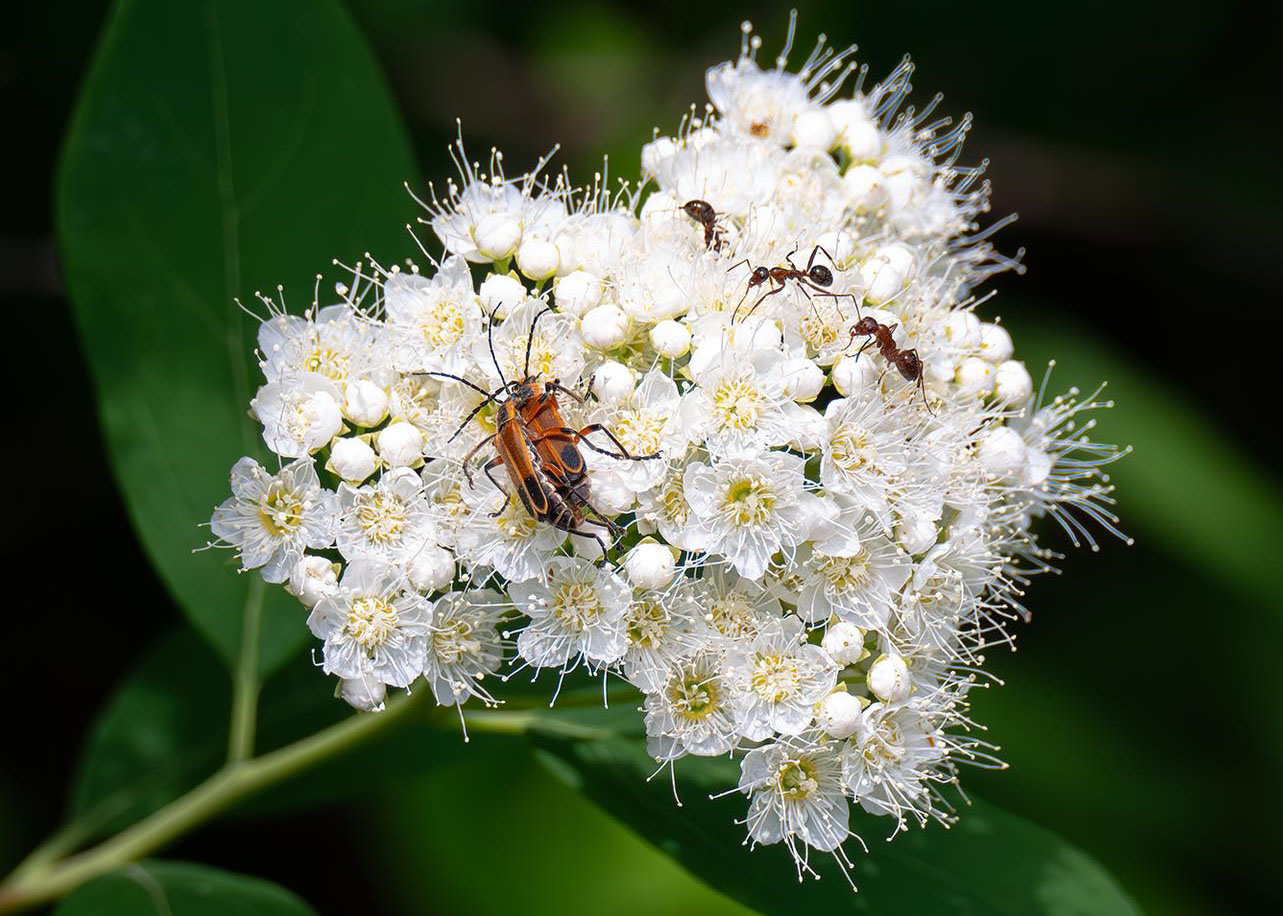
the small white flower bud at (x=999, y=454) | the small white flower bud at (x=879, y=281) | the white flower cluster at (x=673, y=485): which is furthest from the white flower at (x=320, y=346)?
the small white flower bud at (x=999, y=454)

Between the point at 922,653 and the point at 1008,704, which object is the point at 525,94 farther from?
the point at 922,653

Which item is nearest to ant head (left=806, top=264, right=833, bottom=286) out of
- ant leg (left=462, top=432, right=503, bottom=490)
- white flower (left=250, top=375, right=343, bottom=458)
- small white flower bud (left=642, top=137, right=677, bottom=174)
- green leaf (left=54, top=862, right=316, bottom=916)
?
small white flower bud (left=642, top=137, right=677, bottom=174)

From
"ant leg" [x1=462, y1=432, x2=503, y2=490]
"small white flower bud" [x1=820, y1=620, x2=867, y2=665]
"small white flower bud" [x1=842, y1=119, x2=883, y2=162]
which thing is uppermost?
"small white flower bud" [x1=842, y1=119, x2=883, y2=162]

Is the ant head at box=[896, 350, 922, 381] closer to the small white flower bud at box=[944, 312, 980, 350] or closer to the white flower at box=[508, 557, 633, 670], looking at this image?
the small white flower bud at box=[944, 312, 980, 350]

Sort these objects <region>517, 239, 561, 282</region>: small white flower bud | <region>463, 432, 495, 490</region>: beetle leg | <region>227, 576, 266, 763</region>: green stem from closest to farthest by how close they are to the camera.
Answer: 1. <region>463, 432, 495, 490</region>: beetle leg
2. <region>517, 239, 561, 282</region>: small white flower bud
3. <region>227, 576, 266, 763</region>: green stem

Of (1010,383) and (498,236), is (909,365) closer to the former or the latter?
(1010,383)

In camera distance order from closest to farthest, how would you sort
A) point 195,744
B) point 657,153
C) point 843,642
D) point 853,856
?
point 843,642
point 853,856
point 657,153
point 195,744

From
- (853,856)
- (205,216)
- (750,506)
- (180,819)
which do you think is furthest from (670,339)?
(180,819)
